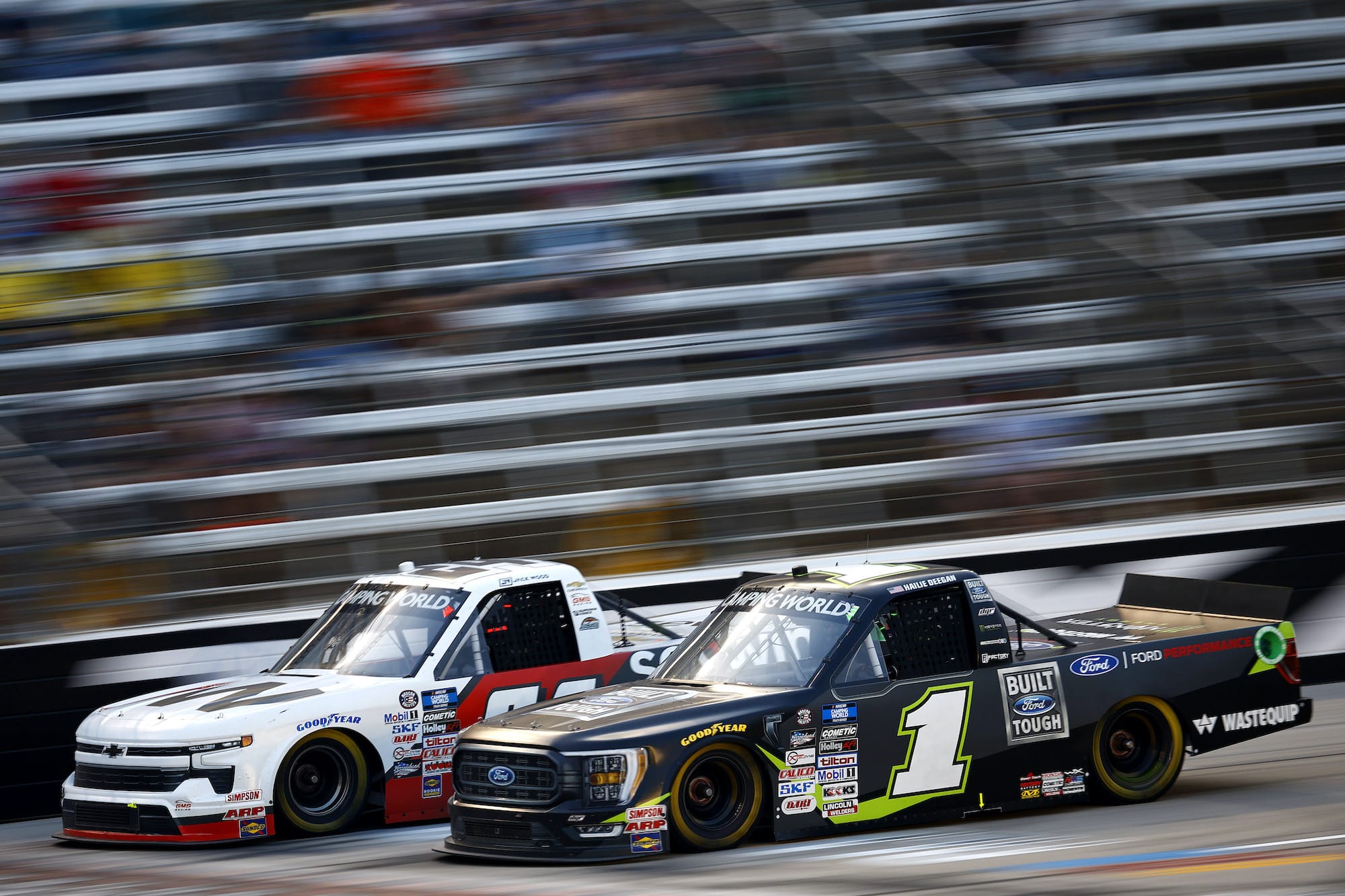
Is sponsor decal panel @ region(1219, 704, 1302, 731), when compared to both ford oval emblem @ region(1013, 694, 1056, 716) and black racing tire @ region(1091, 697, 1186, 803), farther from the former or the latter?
ford oval emblem @ region(1013, 694, 1056, 716)

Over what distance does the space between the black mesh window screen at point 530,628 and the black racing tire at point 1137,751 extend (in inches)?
112

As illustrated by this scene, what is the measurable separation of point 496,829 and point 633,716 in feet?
2.55

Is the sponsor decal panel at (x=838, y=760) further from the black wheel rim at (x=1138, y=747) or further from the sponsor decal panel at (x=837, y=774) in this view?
the black wheel rim at (x=1138, y=747)

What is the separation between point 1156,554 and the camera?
1147 cm

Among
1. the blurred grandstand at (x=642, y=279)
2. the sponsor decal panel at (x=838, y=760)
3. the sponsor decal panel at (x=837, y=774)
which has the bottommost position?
the sponsor decal panel at (x=837, y=774)

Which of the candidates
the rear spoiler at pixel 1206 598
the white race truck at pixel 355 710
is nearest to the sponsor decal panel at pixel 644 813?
the white race truck at pixel 355 710

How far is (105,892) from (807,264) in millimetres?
9986

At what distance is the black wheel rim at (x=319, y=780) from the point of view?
7910 millimetres

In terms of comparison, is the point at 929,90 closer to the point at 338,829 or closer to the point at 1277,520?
the point at 1277,520

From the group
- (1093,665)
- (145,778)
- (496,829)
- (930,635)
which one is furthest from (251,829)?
(1093,665)

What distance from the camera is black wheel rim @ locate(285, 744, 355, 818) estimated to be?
7910 mm

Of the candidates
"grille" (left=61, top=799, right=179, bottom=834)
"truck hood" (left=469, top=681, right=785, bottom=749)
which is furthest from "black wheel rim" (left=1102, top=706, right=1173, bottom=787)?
"grille" (left=61, top=799, right=179, bottom=834)

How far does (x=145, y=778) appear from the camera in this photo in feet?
25.4

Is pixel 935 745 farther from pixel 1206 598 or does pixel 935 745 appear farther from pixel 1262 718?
pixel 1206 598
